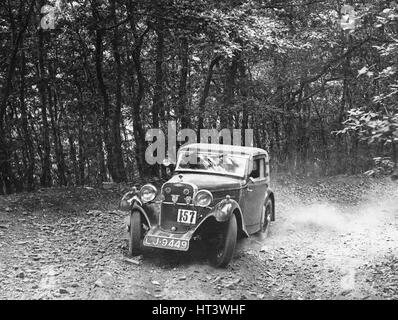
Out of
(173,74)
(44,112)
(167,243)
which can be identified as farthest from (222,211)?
(173,74)

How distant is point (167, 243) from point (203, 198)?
885 millimetres

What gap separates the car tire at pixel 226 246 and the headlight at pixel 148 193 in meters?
1.31

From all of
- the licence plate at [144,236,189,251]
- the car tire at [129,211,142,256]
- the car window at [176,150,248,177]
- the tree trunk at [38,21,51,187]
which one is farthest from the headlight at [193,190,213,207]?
the tree trunk at [38,21,51,187]

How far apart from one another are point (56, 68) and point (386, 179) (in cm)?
1272

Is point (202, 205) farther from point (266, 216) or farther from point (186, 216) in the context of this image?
point (266, 216)

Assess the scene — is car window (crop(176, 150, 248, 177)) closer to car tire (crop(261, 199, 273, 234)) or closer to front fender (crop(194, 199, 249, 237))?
front fender (crop(194, 199, 249, 237))

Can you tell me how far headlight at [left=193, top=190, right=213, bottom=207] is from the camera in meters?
7.56

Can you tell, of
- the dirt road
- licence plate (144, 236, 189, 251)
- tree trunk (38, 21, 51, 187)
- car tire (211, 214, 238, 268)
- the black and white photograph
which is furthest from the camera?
tree trunk (38, 21, 51, 187)

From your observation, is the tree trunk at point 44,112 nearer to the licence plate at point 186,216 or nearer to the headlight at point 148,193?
the headlight at point 148,193

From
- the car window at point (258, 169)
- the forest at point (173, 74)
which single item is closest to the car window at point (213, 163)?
the car window at point (258, 169)

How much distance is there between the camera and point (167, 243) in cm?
734

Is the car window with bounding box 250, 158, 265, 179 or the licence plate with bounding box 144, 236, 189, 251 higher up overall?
the car window with bounding box 250, 158, 265, 179

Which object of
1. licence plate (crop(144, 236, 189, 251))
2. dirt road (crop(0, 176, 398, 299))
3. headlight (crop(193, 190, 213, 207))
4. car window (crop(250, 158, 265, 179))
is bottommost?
dirt road (crop(0, 176, 398, 299))
